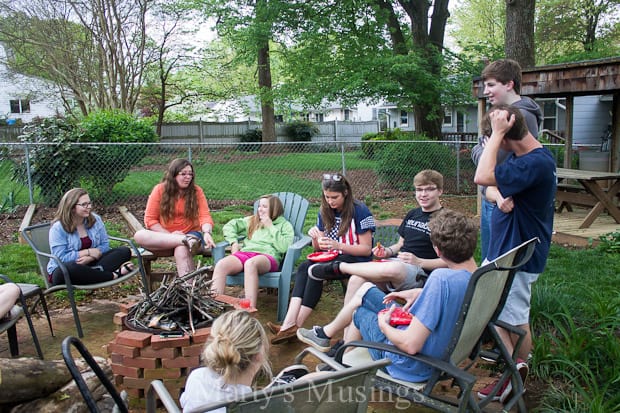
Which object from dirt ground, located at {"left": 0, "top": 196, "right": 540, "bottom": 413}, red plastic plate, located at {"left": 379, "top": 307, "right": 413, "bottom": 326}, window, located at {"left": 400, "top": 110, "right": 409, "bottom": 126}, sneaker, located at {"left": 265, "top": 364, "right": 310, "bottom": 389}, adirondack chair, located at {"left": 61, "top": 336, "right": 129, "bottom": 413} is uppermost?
window, located at {"left": 400, "top": 110, "right": 409, "bottom": 126}

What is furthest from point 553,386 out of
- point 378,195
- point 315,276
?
point 378,195

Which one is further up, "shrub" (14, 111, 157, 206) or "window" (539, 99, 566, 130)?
"window" (539, 99, 566, 130)

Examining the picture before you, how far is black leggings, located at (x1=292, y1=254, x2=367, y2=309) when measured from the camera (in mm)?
3623

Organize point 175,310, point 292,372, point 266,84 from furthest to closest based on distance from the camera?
point 266,84 < point 175,310 < point 292,372

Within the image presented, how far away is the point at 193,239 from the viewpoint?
4324 mm

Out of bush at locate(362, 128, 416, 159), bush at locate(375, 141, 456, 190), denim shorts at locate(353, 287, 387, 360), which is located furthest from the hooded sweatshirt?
bush at locate(362, 128, 416, 159)

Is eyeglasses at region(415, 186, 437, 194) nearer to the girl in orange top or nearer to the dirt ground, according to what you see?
the dirt ground

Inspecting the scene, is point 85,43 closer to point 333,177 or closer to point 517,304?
point 333,177

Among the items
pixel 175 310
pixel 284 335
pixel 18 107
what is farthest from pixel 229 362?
pixel 18 107

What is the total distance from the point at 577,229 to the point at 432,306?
5.53 meters

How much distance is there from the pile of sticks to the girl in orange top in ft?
4.33

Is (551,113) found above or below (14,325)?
above

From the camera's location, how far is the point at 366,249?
12.4 feet

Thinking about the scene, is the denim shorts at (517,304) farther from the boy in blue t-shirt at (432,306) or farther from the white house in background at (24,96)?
the white house in background at (24,96)
